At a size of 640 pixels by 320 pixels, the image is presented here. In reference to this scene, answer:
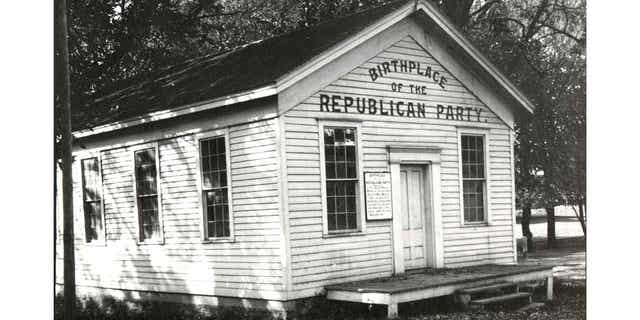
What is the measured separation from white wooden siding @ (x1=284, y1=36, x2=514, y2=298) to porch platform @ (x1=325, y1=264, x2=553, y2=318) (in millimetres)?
418

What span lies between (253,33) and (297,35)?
40.1ft

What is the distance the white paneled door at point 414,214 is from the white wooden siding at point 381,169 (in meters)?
0.47

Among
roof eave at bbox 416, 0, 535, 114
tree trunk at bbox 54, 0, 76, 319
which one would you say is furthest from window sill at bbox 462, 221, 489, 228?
tree trunk at bbox 54, 0, 76, 319

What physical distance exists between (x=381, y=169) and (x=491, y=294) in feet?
10.1

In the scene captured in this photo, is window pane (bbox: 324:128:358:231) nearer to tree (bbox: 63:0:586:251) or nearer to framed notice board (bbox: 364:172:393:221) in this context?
framed notice board (bbox: 364:172:393:221)

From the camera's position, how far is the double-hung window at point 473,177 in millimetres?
15477

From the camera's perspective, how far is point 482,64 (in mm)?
15172

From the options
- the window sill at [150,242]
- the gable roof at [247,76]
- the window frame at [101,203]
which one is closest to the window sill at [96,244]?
the window frame at [101,203]

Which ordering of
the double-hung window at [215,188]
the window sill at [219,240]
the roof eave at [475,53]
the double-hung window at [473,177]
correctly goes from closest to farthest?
the window sill at [219,240] < the double-hung window at [215,188] < the roof eave at [475,53] < the double-hung window at [473,177]

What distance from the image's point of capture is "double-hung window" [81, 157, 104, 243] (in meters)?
16.4

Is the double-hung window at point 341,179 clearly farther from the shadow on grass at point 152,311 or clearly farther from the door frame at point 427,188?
the shadow on grass at point 152,311

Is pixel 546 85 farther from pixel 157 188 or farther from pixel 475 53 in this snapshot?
pixel 157 188
